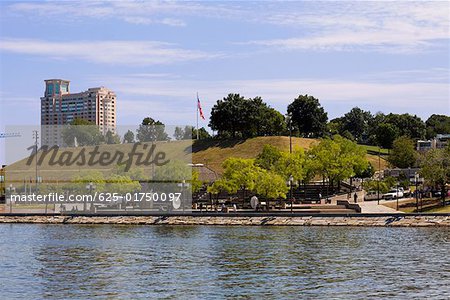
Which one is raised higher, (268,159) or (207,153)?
(207,153)

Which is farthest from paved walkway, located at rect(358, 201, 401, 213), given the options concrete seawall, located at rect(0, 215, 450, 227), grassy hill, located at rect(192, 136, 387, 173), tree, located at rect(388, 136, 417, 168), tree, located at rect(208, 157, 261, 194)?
grassy hill, located at rect(192, 136, 387, 173)

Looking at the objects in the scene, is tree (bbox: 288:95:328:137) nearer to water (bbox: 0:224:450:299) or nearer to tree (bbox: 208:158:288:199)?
tree (bbox: 208:158:288:199)

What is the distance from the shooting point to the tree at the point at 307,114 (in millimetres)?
188125

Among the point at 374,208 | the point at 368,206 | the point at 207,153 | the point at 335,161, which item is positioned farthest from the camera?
the point at 207,153

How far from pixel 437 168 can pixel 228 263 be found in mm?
53050

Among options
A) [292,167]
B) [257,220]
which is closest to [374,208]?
[257,220]

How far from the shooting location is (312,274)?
1793 inches

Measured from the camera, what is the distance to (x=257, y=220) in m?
81.0

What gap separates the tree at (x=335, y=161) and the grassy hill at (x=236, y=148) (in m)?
46.0

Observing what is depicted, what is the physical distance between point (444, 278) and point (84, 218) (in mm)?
53567

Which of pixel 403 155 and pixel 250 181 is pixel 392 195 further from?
pixel 403 155

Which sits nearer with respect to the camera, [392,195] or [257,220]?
[257,220]

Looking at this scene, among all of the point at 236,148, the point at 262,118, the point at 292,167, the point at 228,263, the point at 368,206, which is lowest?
the point at 228,263

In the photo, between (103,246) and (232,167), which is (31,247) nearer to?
(103,246)
